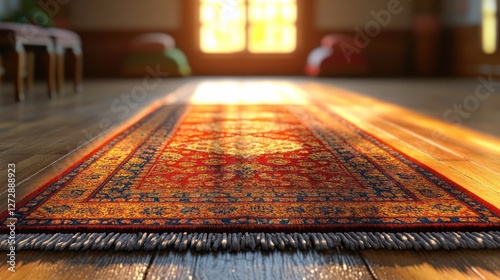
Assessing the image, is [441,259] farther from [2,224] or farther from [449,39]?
[449,39]

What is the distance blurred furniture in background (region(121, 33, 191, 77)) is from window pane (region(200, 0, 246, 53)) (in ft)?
2.59

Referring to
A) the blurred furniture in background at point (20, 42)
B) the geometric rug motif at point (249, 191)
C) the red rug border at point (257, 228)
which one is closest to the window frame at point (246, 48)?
the blurred furniture in background at point (20, 42)

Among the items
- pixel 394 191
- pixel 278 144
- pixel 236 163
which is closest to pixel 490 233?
pixel 394 191

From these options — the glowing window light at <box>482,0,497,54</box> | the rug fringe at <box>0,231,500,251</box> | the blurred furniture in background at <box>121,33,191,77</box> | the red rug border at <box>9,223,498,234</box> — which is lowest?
the rug fringe at <box>0,231,500,251</box>

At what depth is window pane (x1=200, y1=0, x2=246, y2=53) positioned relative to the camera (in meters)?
9.20

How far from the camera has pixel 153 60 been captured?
8383 mm

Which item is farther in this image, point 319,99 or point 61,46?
point 61,46

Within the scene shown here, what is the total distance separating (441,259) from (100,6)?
342 inches

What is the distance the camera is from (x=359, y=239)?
107cm

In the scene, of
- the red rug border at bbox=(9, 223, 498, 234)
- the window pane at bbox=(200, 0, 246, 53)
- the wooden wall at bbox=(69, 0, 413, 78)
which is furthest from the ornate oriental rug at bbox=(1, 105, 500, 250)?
the window pane at bbox=(200, 0, 246, 53)

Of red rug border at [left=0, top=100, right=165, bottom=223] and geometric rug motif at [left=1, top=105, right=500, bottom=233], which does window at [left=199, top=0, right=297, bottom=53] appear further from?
geometric rug motif at [left=1, top=105, right=500, bottom=233]

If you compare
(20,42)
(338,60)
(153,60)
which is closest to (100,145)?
(20,42)

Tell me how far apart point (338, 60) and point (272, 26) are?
1364mm

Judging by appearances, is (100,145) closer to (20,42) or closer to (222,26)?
(20,42)
